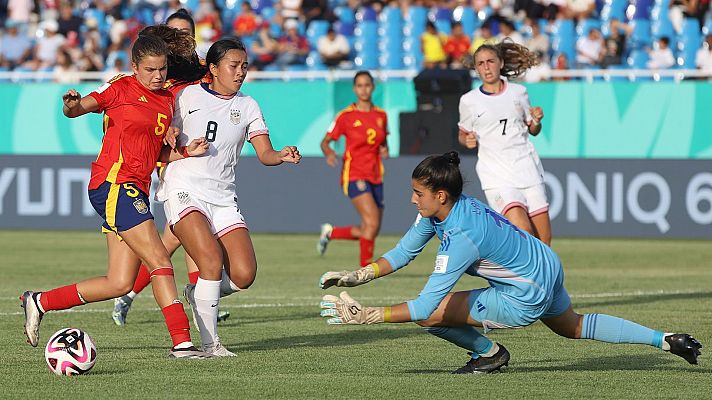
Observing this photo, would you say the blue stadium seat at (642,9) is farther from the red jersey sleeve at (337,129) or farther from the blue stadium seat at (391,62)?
the red jersey sleeve at (337,129)

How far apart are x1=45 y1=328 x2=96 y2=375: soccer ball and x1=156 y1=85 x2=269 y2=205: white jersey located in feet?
4.82

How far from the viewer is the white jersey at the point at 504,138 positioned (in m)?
12.4

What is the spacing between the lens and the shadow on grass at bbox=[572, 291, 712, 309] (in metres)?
13.0

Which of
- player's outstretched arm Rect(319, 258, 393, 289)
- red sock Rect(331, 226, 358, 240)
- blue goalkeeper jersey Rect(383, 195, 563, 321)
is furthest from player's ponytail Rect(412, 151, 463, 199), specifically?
red sock Rect(331, 226, 358, 240)

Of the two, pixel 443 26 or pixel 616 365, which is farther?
pixel 443 26

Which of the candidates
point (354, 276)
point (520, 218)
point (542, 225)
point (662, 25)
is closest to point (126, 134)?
point (354, 276)

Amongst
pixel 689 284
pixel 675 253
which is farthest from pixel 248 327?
pixel 675 253

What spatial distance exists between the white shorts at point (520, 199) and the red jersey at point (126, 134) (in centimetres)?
406

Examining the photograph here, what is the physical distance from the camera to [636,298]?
44.5 feet

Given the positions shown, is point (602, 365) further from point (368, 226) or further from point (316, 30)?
point (316, 30)

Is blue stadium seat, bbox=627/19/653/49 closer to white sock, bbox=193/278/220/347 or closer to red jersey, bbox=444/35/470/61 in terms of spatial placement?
red jersey, bbox=444/35/470/61

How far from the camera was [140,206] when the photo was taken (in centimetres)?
895

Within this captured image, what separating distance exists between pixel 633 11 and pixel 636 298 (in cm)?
1257

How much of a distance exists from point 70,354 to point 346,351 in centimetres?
212
